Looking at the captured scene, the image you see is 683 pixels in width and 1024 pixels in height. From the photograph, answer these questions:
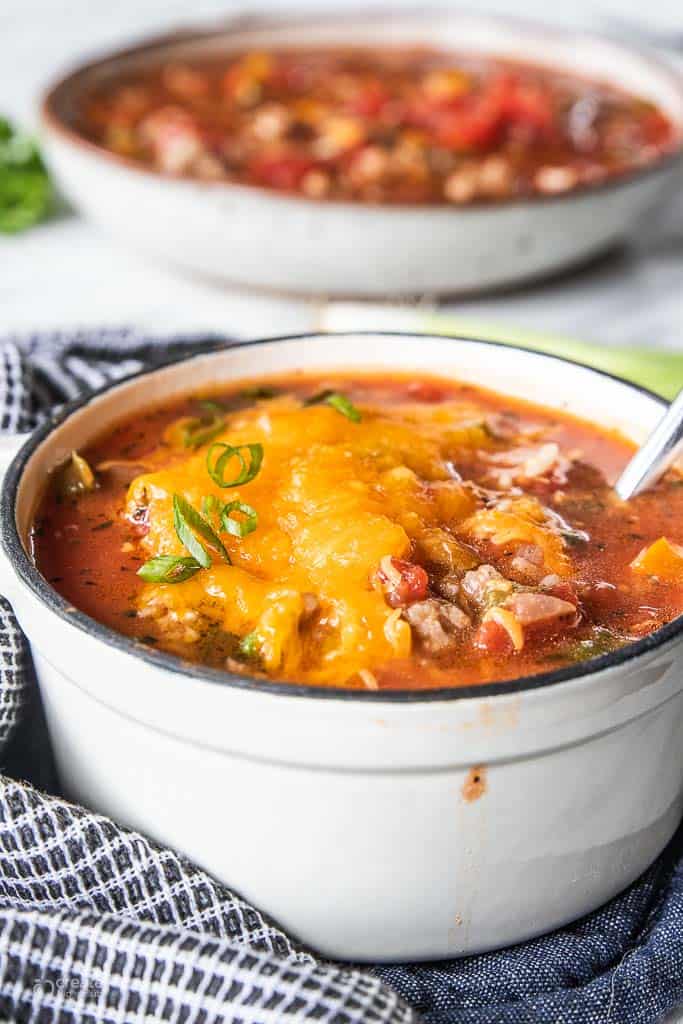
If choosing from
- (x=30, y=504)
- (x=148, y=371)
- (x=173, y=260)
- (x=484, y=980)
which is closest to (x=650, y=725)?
(x=484, y=980)

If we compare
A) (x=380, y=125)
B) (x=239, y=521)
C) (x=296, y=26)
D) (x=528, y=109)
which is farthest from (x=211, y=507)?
(x=296, y=26)

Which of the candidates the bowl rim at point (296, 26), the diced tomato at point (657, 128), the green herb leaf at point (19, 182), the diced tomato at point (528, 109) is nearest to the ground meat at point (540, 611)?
the bowl rim at point (296, 26)

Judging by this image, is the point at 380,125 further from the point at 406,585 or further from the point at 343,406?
the point at 406,585

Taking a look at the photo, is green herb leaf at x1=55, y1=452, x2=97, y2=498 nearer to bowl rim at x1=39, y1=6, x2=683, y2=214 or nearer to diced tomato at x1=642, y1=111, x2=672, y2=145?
bowl rim at x1=39, y1=6, x2=683, y2=214

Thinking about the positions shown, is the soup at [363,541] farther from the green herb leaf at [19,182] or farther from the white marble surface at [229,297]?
the green herb leaf at [19,182]

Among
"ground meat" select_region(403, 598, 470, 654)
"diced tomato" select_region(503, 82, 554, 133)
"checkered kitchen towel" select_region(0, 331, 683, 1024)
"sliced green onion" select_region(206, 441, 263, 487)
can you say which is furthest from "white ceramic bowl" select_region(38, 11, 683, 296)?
"ground meat" select_region(403, 598, 470, 654)
